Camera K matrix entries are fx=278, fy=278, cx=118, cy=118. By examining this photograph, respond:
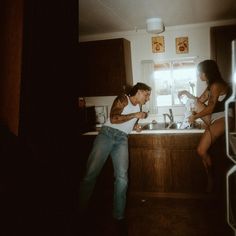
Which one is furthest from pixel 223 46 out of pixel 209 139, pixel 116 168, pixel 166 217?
pixel 166 217

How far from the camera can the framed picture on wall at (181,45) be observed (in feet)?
15.0

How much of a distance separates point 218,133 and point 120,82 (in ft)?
5.83

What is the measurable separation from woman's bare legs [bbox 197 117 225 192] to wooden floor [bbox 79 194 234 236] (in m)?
0.44

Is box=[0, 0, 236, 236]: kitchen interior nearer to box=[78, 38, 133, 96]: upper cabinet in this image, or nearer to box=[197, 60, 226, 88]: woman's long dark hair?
box=[78, 38, 133, 96]: upper cabinet

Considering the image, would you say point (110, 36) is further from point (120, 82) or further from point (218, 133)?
point (218, 133)

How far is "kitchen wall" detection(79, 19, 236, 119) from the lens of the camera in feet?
14.7

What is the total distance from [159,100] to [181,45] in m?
0.97

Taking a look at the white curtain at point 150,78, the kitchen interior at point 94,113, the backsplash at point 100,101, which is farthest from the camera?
the backsplash at point 100,101

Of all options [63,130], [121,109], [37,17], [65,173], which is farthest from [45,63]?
[121,109]

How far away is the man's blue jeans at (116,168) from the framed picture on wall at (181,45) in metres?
2.22

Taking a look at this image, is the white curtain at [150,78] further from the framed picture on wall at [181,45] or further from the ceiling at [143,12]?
the ceiling at [143,12]

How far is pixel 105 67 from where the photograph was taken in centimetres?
445

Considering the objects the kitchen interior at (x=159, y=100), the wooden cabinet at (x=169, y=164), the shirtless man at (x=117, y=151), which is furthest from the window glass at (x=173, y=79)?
the shirtless man at (x=117, y=151)

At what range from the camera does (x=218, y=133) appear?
327cm
